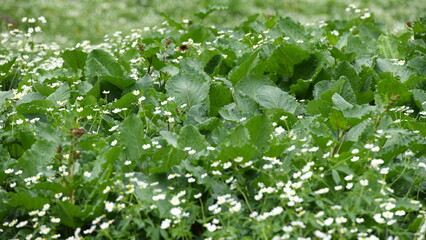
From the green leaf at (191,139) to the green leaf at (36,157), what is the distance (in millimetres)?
631

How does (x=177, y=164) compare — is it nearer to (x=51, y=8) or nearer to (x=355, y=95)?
(x=355, y=95)

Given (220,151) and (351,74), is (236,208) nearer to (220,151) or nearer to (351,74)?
(220,151)

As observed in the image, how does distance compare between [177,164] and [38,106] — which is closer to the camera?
[177,164]

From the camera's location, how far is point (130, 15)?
974 centimetres

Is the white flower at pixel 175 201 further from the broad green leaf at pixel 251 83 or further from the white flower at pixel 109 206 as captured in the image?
the broad green leaf at pixel 251 83

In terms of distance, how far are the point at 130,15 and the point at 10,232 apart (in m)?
7.21

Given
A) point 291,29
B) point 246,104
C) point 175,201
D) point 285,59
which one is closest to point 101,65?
point 246,104

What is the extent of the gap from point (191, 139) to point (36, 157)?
0.77 metres

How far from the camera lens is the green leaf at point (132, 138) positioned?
9.83ft

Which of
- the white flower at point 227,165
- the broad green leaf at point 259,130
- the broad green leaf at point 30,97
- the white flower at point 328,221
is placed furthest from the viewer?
the broad green leaf at point 30,97

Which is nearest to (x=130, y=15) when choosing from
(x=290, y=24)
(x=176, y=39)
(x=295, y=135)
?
(x=176, y=39)

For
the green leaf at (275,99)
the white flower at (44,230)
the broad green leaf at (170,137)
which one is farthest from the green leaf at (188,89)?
the white flower at (44,230)

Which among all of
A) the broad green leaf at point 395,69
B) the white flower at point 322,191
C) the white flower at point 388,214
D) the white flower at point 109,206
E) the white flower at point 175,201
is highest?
the white flower at point 322,191

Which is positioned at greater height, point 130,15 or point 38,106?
point 38,106
